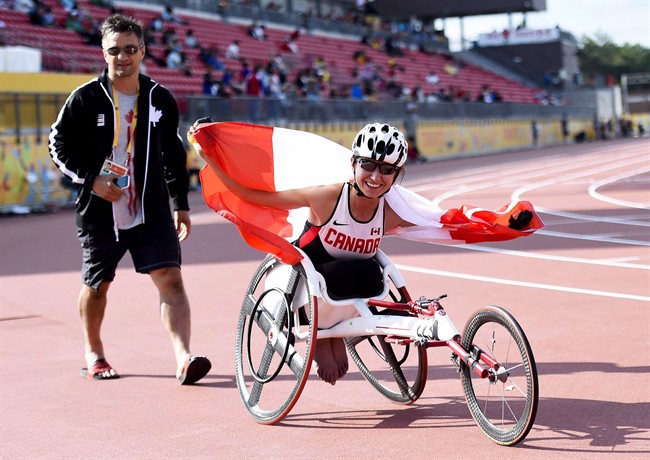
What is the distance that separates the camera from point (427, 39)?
6612 centimetres

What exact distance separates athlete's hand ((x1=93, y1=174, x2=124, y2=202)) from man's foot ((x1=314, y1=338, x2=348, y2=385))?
1.66m

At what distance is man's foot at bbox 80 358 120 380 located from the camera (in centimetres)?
708

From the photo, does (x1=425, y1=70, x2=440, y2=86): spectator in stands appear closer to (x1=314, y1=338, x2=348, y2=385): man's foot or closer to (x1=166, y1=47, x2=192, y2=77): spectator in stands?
(x1=166, y1=47, x2=192, y2=77): spectator in stands

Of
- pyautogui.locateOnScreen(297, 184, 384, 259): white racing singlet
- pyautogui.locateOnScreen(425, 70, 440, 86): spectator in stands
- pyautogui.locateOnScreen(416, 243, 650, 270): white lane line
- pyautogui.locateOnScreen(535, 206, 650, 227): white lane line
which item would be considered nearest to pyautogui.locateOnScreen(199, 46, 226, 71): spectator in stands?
pyautogui.locateOnScreen(535, 206, 650, 227): white lane line

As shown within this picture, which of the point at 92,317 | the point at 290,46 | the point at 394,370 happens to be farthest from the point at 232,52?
the point at 394,370

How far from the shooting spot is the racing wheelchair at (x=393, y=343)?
5.02 m

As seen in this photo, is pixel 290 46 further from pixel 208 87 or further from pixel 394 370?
pixel 394 370

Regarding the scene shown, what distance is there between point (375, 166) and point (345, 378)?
1985 millimetres

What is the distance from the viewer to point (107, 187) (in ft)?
21.6

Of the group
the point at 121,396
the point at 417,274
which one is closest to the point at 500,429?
the point at 121,396

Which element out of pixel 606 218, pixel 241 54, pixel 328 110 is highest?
pixel 241 54

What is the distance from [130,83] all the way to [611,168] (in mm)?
28471

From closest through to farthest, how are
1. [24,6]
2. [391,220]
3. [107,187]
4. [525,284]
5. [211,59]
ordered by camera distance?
[391,220] < [107,187] < [525,284] < [24,6] < [211,59]

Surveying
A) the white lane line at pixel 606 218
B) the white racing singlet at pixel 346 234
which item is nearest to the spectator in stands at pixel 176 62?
the white lane line at pixel 606 218
